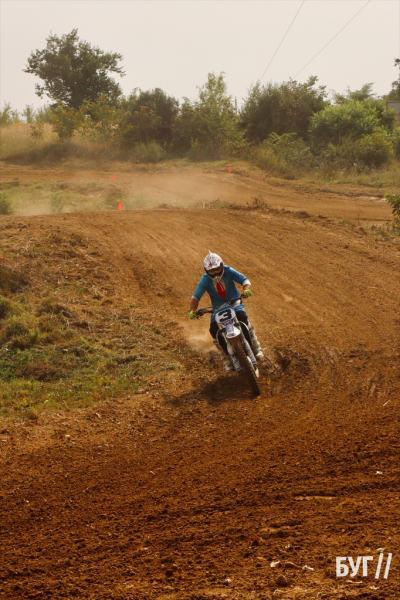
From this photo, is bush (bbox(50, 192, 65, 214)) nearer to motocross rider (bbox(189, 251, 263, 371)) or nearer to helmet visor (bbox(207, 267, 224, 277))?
motocross rider (bbox(189, 251, 263, 371))

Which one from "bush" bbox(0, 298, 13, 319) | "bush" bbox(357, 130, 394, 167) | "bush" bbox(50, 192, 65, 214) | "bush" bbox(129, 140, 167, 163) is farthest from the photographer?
"bush" bbox(129, 140, 167, 163)

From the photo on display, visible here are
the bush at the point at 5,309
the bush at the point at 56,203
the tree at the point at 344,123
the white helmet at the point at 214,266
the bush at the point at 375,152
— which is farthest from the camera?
the tree at the point at 344,123

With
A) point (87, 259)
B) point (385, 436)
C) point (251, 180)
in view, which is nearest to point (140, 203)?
point (251, 180)

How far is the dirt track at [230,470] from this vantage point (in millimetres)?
4781

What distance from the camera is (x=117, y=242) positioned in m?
15.2

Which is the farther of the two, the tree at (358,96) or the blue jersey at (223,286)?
the tree at (358,96)

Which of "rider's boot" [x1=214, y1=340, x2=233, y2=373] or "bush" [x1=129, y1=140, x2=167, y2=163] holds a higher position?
"bush" [x1=129, y1=140, x2=167, y2=163]

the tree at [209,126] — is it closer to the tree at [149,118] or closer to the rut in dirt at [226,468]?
the tree at [149,118]

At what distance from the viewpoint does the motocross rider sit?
9.12m

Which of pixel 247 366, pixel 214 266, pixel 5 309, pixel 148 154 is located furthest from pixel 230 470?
pixel 148 154

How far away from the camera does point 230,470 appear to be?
653 cm

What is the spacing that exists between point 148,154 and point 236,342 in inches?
1018

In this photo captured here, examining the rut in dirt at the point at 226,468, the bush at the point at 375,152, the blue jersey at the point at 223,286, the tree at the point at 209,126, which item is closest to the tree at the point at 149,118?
the tree at the point at 209,126

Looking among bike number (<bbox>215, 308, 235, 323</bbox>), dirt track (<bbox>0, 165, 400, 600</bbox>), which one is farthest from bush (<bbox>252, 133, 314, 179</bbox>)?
bike number (<bbox>215, 308, 235, 323</bbox>)
